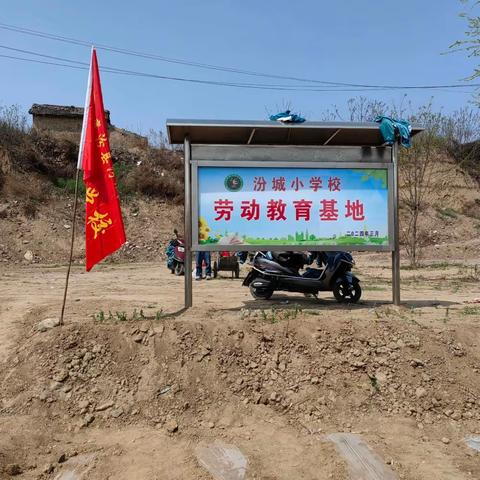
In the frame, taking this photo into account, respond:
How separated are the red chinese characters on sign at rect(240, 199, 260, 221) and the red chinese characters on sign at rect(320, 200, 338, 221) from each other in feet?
2.98

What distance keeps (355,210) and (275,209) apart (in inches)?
45.6

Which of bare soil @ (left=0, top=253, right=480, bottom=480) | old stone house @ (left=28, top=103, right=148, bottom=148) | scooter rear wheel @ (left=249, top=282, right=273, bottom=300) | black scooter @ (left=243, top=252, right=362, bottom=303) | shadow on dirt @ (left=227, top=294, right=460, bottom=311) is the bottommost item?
bare soil @ (left=0, top=253, right=480, bottom=480)

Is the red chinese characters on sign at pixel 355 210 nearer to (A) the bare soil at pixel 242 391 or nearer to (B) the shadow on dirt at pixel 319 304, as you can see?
(B) the shadow on dirt at pixel 319 304

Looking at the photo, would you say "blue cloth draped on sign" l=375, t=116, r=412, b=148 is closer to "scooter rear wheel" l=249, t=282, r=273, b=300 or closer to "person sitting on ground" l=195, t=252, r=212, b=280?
"scooter rear wheel" l=249, t=282, r=273, b=300

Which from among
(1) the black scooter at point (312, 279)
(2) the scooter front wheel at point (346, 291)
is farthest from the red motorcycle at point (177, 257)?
(2) the scooter front wheel at point (346, 291)

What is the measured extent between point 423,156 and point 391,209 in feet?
47.0

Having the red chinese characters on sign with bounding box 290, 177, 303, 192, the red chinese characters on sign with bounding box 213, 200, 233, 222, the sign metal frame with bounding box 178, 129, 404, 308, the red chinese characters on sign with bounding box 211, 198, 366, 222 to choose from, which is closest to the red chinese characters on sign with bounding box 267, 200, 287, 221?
the red chinese characters on sign with bounding box 211, 198, 366, 222

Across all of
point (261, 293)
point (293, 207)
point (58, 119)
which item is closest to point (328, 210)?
point (293, 207)

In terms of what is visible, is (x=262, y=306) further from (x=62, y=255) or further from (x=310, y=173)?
(x=62, y=255)

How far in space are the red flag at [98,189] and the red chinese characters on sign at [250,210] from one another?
5.82 ft

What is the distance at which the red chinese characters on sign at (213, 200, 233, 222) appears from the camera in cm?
682

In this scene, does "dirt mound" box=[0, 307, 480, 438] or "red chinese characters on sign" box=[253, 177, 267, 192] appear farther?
"red chinese characters on sign" box=[253, 177, 267, 192]

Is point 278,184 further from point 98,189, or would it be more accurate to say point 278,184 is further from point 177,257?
point 177,257

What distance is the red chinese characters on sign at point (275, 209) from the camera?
6.88 m
